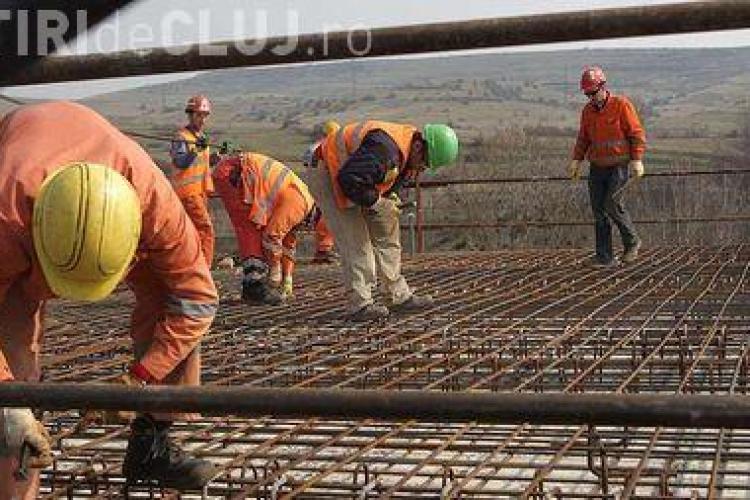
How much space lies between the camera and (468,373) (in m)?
6.00

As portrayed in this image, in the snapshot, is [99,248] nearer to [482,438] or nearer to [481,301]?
[482,438]

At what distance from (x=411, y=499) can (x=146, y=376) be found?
1051 millimetres

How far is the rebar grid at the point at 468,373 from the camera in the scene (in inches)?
160

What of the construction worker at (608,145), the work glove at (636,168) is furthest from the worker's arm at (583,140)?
the work glove at (636,168)

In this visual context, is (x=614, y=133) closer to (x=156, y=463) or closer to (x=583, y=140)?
(x=583, y=140)

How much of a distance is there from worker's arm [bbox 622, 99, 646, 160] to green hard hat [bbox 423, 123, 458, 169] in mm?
2312

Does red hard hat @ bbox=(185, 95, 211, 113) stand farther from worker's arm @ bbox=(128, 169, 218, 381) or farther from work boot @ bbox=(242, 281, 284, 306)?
worker's arm @ bbox=(128, 169, 218, 381)

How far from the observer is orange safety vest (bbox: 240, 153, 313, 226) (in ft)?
25.3

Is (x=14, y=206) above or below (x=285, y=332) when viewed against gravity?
above

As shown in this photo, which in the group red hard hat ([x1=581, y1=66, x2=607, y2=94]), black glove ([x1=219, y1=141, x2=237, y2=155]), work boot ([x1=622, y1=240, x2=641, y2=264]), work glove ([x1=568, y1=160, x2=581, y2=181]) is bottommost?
work boot ([x1=622, y1=240, x2=641, y2=264])

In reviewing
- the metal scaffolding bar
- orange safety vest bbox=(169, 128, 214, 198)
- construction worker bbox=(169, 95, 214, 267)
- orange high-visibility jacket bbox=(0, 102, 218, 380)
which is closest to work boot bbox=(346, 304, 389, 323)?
construction worker bbox=(169, 95, 214, 267)

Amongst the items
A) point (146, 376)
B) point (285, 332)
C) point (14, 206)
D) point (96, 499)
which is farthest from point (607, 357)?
point (14, 206)

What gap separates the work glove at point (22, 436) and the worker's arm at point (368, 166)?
3581 mm

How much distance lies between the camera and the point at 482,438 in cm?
469
